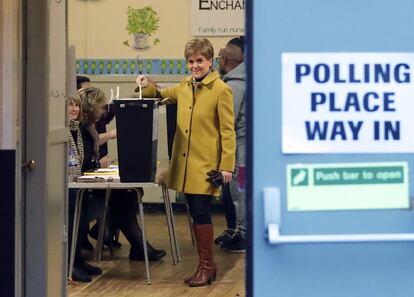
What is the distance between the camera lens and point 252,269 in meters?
3.17

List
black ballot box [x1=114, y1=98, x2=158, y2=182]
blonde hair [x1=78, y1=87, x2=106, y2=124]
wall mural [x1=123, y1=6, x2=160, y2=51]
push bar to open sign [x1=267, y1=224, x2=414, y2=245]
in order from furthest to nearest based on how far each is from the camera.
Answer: wall mural [x1=123, y1=6, x2=160, y2=51] < blonde hair [x1=78, y1=87, x2=106, y2=124] < black ballot box [x1=114, y1=98, x2=158, y2=182] < push bar to open sign [x1=267, y1=224, x2=414, y2=245]

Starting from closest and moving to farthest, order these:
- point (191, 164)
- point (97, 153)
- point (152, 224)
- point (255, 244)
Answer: point (255, 244) < point (191, 164) < point (97, 153) < point (152, 224)

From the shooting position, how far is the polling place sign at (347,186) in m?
3.16

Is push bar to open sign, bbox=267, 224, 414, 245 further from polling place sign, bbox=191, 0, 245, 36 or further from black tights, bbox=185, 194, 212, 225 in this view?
polling place sign, bbox=191, 0, 245, 36

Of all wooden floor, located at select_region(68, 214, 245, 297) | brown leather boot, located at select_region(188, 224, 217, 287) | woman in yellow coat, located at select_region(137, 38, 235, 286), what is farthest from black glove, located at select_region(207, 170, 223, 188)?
wooden floor, located at select_region(68, 214, 245, 297)

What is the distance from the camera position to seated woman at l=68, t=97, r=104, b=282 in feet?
26.5

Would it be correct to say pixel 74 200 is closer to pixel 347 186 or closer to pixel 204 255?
pixel 204 255

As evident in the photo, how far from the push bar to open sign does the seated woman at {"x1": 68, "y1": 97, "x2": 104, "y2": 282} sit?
Answer: 16.3 ft

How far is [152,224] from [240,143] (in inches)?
100

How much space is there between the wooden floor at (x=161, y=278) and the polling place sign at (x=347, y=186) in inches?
178

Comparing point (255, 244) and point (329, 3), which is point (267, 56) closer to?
point (329, 3)

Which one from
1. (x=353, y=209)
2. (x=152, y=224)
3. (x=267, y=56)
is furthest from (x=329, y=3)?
(x=152, y=224)

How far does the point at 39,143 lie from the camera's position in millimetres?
5570

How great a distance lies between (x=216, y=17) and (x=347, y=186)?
8501mm
